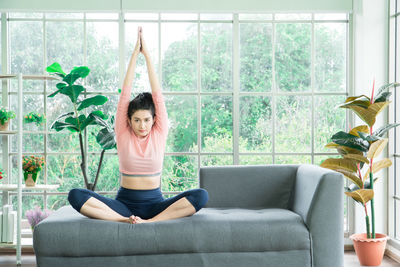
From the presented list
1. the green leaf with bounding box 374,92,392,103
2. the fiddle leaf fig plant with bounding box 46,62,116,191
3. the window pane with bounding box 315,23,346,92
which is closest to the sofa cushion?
the fiddle leaf fig plant with bounding box 46,62,116,191

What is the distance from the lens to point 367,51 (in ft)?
13.2

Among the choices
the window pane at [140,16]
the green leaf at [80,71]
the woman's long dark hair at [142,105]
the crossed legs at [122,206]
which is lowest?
the crossed legs at [122,206]

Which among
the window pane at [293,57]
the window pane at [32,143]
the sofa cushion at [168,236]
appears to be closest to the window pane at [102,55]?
the window pane at [32,143]

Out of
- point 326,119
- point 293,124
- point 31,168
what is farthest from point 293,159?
point 31,168

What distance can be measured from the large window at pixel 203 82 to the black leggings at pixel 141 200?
1.18 m

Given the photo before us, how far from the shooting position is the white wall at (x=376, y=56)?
4.01 m

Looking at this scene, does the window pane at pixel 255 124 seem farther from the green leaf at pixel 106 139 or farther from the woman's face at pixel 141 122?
the woman's face at pixel 141 122

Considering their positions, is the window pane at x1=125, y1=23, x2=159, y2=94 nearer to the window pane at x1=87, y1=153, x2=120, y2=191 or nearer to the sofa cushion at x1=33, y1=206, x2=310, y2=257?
the window pane at x1=87, y1=153, x2=120, y2=191

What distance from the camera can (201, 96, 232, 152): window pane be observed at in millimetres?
4230

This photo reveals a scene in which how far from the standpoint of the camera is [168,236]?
2738 mm

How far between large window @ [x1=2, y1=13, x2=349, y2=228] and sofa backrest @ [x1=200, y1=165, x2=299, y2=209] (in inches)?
27.8

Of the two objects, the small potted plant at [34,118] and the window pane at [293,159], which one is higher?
the small potted plant at [34,118]

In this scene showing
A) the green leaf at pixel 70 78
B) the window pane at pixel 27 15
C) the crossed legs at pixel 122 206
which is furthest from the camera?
the window pane at pixel 27 15

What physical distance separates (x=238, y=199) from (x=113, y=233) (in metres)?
1.13
